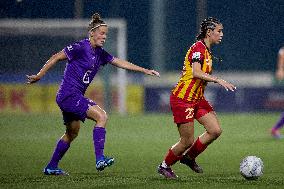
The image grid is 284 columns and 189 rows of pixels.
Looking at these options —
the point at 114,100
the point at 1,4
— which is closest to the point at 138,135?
the point at 114,100

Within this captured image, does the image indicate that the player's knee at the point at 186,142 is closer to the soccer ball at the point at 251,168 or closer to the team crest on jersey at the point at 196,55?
the soccer ball at the point at 251,168

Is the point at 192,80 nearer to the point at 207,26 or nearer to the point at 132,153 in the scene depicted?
the point at 207,26

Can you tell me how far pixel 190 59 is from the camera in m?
10.5

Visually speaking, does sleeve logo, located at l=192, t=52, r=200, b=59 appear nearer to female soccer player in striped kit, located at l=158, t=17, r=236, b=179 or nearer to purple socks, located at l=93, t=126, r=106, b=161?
female soccer player in striped kit, located at l=158, t=17, r=236, b=179

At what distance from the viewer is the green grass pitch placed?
10.2 meters

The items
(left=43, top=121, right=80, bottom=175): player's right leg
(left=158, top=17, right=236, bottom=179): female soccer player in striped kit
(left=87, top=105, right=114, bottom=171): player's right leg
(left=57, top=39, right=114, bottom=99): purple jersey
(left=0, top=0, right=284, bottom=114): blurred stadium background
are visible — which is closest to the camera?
(left=87, top=105, right=114, bottom=171): player's right leg

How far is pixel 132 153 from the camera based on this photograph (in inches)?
561

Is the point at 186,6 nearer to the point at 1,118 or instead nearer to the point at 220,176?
the point at 1,118

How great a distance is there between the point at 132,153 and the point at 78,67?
370 cm

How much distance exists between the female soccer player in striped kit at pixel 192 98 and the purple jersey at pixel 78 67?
3.73 feet

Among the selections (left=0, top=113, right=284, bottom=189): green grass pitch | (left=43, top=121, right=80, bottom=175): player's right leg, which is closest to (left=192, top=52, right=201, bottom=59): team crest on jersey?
(left=0, top=113, right=284, bottom=189): green grass pitch

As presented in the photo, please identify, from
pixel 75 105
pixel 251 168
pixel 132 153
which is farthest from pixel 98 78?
pixel 251 168

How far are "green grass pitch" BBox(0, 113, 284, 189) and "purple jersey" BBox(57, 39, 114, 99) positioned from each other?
1126 millimetres

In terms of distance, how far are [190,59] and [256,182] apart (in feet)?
5.62
